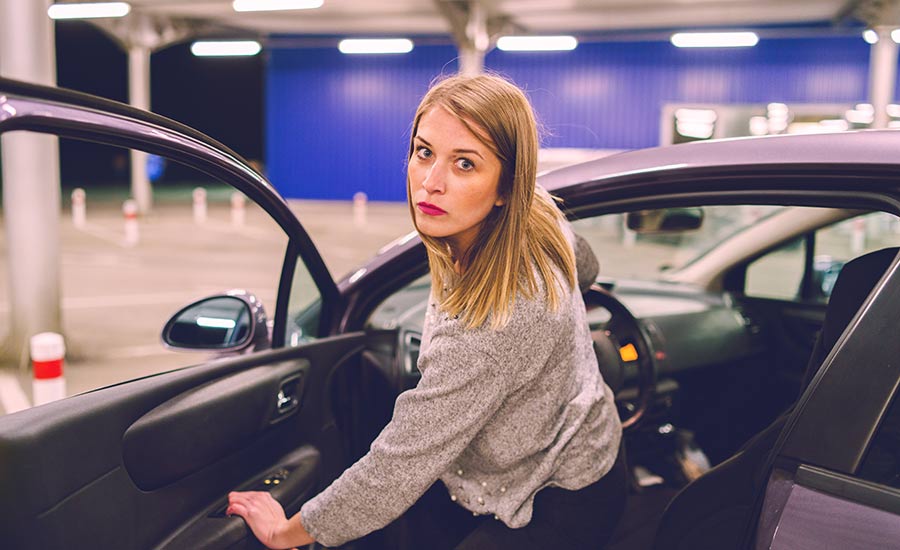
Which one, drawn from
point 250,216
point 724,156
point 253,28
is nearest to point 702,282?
point 724,156

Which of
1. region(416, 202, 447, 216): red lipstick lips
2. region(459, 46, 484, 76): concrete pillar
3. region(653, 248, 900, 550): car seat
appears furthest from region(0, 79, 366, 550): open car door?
region(459, 46, 484, 76): concrete pillar

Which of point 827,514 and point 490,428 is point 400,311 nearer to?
point 490,428

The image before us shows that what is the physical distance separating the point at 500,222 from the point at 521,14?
16950mm

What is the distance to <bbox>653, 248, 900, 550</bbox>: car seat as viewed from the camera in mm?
1555

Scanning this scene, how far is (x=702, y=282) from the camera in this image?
10.7ft

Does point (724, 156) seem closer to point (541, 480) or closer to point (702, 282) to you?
point (541, 480)

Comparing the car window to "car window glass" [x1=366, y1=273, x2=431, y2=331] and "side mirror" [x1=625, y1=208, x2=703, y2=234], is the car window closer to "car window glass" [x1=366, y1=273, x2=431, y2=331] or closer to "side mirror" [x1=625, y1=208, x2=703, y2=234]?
"side mirror" [x1=625, y1=208, x2=703, y2=234]

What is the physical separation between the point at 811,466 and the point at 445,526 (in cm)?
86

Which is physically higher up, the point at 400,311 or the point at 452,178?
the point at 452,178

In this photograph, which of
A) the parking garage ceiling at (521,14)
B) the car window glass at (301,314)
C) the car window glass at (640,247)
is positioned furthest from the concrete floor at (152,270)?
the parking garage ceiling at (521,14)

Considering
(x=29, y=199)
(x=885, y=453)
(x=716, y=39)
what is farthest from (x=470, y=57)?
(x=885, y=453)

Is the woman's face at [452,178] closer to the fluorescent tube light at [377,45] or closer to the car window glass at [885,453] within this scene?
the car window glass at [885,453]

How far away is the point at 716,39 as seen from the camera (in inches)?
700

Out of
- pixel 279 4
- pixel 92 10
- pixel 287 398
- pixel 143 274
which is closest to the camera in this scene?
pixel 287 398
